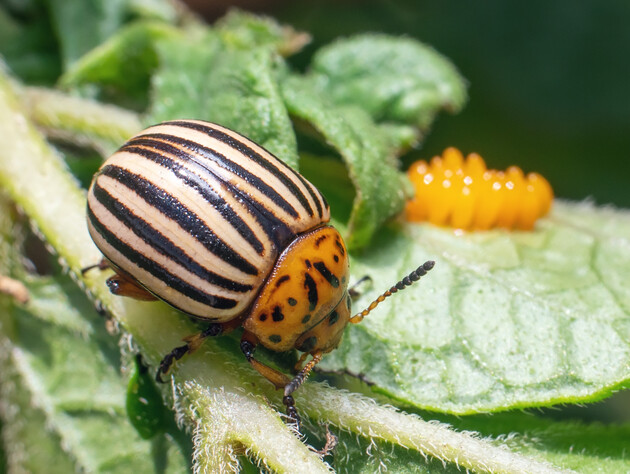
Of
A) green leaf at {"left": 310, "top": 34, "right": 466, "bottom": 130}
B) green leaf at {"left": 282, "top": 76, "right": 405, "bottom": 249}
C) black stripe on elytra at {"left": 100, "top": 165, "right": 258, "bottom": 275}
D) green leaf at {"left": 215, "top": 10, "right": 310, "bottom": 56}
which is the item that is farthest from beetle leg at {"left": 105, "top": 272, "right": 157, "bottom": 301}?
green leaf at {"left": 310, "top": 34, "right": 466, "bottom": 130}

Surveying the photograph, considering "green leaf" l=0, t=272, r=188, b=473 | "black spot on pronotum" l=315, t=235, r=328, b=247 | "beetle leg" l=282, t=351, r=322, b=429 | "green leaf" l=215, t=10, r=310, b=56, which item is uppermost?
"green leaf" l=215, t=10, r=310, b=56

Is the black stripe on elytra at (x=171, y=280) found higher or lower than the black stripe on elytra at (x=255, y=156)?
lower

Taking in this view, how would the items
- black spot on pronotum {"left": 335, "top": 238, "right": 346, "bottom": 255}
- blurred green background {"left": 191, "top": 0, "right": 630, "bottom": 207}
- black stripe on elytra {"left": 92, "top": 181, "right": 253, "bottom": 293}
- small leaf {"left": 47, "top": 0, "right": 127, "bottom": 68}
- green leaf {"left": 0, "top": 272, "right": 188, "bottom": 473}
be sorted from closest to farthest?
black stripe on elytra {"left": 92, "top": 181, "right": 253, "bottom": 293} → black spot on pronotum {"left": 335, "top": 238, "right": 346, "bottom": 255} → green leaf {"left": 0, "top": 272, "right": 188, "bottom": 473} → small leaf {"left": 47, "top": 0, "right": 127, "bottom": 68} → blurred green background {"left": 191, "top": 0, "right": 630, "bottom": 207}

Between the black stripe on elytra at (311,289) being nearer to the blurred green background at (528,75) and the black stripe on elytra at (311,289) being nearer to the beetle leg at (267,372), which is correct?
the beetle leg at (267,372)

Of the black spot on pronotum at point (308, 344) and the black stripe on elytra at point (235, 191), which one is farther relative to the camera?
the black spot on pronotum at point (308, 344)

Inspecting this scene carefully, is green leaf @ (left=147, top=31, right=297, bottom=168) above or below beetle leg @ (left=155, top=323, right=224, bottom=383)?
above

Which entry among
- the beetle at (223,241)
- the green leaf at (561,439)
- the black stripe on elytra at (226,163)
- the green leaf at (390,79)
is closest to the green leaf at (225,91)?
the beetle at (223,241)

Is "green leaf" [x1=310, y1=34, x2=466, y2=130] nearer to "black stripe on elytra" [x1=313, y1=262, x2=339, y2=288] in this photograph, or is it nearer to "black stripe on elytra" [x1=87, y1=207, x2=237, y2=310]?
"black stripe on elytra" [x1=313, y1=262, x2=339, y2=288]

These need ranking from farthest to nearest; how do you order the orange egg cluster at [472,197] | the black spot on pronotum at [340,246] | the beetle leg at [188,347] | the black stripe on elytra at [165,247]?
1. the orange egg cluster at [472,197]
2. the black spot on pronotum at [340,246]
3. the beetle leg at [188,347]
4. the black stripe on elytra at [165,247]
